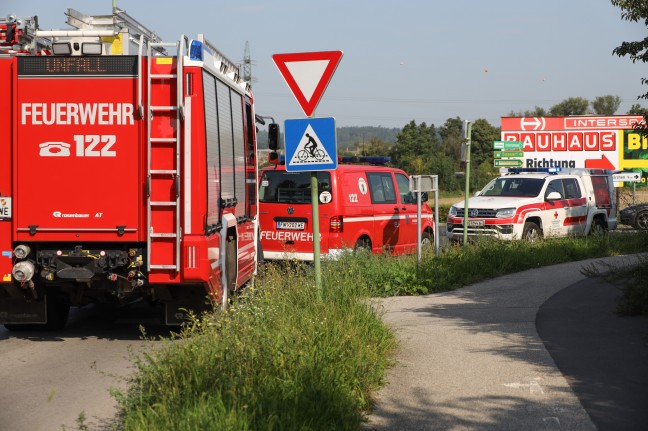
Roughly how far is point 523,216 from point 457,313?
9.78m

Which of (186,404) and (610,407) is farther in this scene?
(610,407)

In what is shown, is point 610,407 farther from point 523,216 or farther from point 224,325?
point 523,216

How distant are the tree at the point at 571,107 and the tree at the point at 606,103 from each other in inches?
140

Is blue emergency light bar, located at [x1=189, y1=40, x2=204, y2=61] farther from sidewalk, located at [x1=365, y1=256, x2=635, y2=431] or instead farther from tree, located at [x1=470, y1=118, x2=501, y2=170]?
tree, located at [x1=470, y1=118, x2=501, y2=170]

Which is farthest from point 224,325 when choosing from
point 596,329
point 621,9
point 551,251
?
point 551,251

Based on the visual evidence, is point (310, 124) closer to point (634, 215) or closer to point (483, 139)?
point (634, 215)

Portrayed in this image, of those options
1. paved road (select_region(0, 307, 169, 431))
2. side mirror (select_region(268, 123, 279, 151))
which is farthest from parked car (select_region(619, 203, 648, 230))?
paved road (select_region(0, 307, 169, 431))

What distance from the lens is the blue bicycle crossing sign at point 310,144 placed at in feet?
29.6

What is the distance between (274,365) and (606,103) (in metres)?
123

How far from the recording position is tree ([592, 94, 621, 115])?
122m

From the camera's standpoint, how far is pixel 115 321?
39.4 ft

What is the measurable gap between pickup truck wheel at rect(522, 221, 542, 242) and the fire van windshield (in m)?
6.71

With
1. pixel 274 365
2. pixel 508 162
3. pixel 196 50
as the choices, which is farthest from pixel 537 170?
pixel 274 365

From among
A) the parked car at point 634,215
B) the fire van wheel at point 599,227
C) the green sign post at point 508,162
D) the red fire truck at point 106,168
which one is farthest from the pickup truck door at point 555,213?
the red fire truck at point 106,168
